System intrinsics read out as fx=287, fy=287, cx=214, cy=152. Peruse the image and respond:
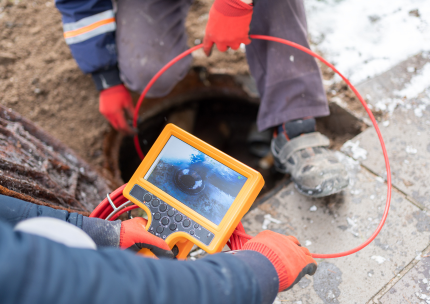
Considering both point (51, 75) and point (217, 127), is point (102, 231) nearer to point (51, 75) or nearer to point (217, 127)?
point (51, 75)

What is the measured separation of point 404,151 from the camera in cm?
124

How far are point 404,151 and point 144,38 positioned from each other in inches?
50.3

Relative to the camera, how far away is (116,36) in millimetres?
1394

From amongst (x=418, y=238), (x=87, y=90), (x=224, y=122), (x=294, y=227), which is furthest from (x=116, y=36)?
(x=418, y=238)

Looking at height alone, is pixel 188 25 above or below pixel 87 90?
above

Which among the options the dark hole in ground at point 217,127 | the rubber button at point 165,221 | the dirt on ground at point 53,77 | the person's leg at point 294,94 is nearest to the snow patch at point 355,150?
the person's leg at point 294,94

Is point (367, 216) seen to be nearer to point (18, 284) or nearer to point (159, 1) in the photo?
point (18, 284)

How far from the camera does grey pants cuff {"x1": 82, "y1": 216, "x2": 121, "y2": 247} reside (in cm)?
79

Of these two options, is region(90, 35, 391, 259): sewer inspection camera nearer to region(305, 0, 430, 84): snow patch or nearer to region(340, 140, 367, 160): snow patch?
region(340, 140, 367, 160): snow patch

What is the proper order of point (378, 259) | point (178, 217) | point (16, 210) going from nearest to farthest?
point (16, 210) < point (178, 217) < point (378, 259)

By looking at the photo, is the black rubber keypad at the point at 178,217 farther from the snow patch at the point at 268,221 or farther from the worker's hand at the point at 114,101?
the worker's hand at the point at 114,101

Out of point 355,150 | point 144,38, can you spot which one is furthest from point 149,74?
point 355,150

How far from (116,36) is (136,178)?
825 millimetres

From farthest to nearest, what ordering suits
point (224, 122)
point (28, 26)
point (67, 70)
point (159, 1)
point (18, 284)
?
point (224, 122)
point (28, 26)
point (67, 70)
point (159, 1)
point (18, 284)
